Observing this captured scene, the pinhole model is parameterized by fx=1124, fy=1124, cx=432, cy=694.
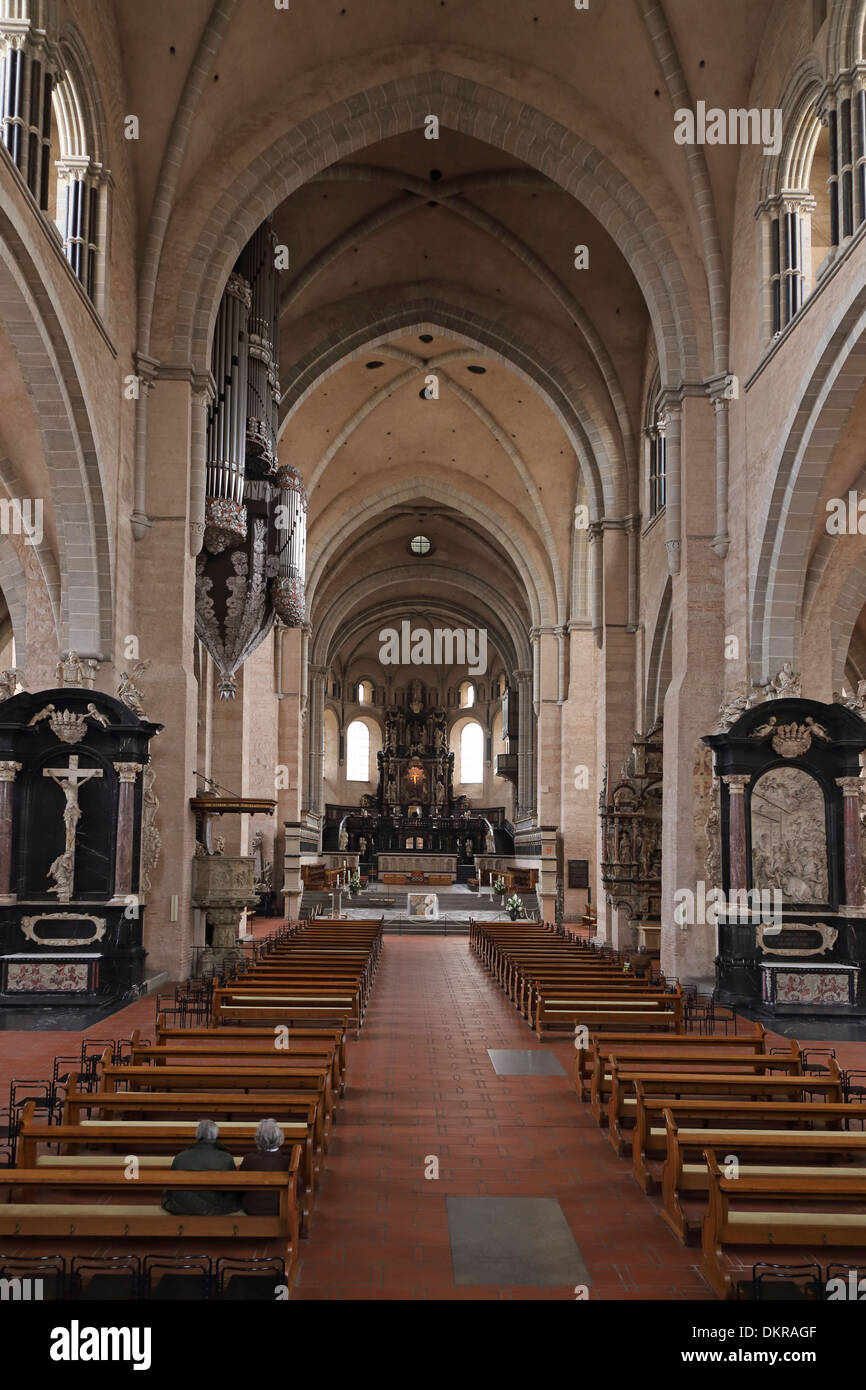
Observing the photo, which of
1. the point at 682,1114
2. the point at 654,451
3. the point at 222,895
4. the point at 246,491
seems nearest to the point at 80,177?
the point at 246,491

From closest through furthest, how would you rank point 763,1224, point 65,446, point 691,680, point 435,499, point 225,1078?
point 763,1224 < point 225,1078 < point 65,446 < point 691,680 < point 435,499

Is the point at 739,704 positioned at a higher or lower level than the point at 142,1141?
higher

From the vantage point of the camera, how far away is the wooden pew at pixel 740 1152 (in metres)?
6.43

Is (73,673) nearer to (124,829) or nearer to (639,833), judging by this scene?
(124,829)

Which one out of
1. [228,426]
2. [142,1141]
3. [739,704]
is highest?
[228,426]

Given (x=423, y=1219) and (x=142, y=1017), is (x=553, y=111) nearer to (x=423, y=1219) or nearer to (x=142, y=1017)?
(x=142, y=1017)

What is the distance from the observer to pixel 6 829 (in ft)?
49.2

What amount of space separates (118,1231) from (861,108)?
15.1 metres

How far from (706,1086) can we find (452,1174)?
84.8 inches

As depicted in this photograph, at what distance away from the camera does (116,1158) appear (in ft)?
21.7

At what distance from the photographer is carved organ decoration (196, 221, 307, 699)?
2055 cm

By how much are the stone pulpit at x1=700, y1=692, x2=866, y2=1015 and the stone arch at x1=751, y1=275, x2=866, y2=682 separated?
2133 millimetres

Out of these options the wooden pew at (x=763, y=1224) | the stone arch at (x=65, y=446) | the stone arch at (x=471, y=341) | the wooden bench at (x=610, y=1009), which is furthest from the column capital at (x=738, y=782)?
the stone arch at (x=471, y=341)
